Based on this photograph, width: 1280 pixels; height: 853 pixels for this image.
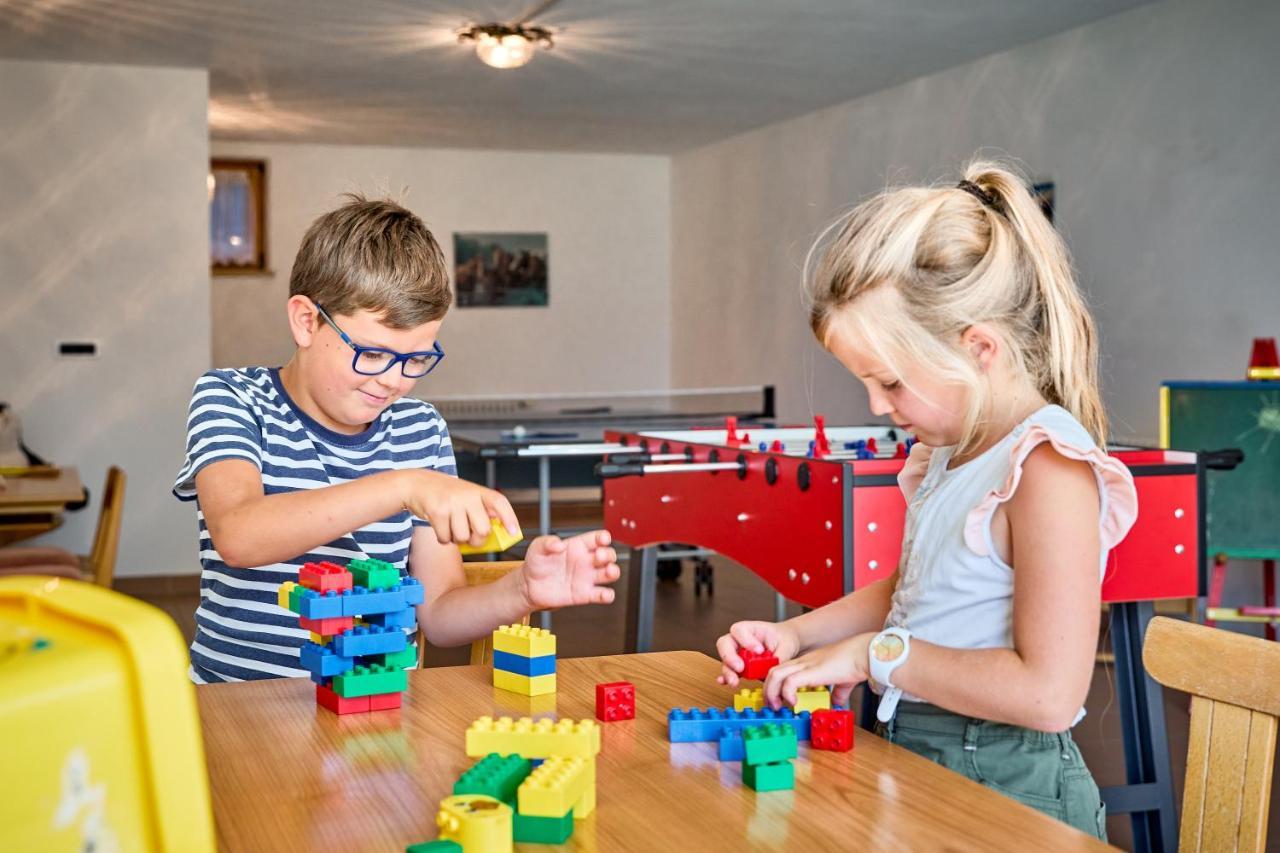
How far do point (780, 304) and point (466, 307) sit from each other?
2.53 m

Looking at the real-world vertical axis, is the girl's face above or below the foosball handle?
above

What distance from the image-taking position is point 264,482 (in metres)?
1.72

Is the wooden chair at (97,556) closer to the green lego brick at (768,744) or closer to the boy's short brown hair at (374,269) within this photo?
the boy's short brown hair at (374,269)

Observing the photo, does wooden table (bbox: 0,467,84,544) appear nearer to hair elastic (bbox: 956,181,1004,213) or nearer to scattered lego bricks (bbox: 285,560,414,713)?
scattered lego bricks (bbox: 285,560,414,713)

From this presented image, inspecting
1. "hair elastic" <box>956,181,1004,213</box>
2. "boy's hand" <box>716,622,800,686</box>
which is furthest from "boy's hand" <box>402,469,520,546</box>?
"hair elastic" <box>956,181,1004,213</box>

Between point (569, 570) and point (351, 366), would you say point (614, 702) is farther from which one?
point (351, 366)

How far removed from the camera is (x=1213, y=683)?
4.09 ft

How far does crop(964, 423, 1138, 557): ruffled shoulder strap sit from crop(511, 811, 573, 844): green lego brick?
564 millimetres

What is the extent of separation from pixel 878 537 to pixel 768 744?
1.62m

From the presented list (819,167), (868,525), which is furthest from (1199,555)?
(819,167)

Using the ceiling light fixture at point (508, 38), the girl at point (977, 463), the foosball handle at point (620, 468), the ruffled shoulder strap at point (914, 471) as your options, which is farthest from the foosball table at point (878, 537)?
the ceiling light fixture at point (508, 38)

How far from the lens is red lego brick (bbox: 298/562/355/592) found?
1255mm

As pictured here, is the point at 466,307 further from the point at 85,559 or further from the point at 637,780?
the point at 637,780

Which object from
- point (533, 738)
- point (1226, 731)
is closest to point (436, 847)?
point (533, 738)
